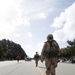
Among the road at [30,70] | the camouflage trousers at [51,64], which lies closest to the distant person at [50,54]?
the camouflage trousers at [51,64]

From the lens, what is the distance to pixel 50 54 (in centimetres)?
1079

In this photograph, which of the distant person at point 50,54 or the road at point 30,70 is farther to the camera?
the road at point 30,70

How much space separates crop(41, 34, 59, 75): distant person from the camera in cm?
1083

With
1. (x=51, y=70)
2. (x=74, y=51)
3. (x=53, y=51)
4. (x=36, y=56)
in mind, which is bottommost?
(x=51, y=70)

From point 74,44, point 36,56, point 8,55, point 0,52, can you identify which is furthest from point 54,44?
point 8,55

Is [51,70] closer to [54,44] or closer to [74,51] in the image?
[54,44]

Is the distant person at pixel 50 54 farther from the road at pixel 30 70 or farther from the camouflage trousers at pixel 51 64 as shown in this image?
the road at pixel 30 70

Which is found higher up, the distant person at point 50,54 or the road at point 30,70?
the road at point 30,70

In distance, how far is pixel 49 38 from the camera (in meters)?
11.0

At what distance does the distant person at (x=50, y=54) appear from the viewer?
10828 millimetres

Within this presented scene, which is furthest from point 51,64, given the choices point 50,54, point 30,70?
point 30,70

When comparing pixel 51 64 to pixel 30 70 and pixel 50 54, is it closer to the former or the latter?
pixel 50 54

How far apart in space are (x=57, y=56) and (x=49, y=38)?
73 centimetres

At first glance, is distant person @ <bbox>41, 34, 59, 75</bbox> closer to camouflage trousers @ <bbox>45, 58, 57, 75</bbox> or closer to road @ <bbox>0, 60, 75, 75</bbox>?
camouflage trousers @ <bbox>45, 58, 57, 75</bbox>
